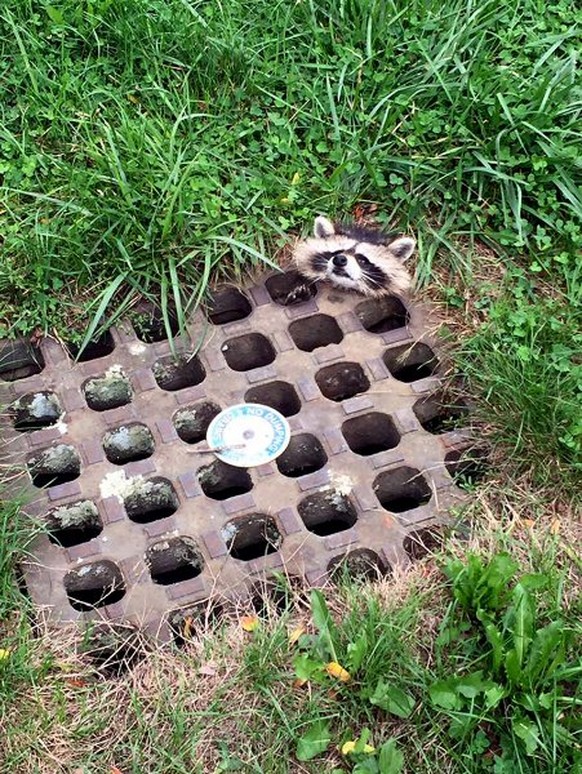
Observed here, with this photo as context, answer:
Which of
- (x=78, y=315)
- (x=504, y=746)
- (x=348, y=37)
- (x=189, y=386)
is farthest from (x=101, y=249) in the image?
(x=504, y=746)

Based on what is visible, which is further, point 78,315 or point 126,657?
point 78,315

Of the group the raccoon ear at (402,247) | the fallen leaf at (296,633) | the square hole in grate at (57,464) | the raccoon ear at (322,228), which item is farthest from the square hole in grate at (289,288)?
the fallen leaf at (296,633)

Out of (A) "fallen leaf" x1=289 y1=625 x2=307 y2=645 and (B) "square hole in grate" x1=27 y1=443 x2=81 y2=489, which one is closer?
(A) "fallen leaf" x1=289 y1=625 x2=307 y2=645

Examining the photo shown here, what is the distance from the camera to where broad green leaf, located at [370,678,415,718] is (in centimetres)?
241

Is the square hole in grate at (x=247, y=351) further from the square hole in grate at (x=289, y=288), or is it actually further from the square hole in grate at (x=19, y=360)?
the square hole in grate at (x=19, y=360)

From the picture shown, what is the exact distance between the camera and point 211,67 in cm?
362

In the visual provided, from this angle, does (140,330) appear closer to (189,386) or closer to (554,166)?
(189,386)

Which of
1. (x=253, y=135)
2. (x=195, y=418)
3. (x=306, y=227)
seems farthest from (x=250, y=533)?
(x=253, y=135)

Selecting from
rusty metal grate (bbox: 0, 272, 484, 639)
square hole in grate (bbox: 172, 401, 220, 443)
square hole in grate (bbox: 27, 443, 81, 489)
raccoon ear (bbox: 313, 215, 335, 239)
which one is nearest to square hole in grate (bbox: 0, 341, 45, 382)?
rusty metal grate (bbox: 0, 272, 484, 639)

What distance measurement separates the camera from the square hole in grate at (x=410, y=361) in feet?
10.5

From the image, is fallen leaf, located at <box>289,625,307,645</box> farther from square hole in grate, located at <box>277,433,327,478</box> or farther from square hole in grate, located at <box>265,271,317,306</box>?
square hole in grate, located at <box>265,271,317,306</box>

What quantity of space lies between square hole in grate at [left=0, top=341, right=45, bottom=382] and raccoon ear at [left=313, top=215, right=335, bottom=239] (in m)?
0.94

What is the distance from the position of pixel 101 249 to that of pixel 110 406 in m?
0.53

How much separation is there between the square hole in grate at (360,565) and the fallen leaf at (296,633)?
0.17 metres
